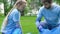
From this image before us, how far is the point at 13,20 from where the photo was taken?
4.80m

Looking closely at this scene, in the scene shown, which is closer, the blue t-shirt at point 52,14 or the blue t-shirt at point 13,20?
the blue t-shirt at point 52,14

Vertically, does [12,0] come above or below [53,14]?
below

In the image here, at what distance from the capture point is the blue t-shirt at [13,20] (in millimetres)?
4758

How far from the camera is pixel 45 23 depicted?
4672 mm

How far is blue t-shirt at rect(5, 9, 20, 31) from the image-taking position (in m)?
4.76

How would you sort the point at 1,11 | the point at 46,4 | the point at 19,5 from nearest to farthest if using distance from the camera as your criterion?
the point at 46,4 → the point at 19,5 → the point at 1,11

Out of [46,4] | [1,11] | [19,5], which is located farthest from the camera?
[1,11]

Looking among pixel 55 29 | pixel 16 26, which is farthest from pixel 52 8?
pixel 16 26

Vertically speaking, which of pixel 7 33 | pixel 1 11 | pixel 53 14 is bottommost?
pixel 1 11

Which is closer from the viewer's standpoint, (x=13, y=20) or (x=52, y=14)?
(x=52, y=14)

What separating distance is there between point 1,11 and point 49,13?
23.1 m

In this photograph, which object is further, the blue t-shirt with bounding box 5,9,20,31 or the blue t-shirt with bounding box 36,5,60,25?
the blue t-shirt with bounding box 5,9,20,31

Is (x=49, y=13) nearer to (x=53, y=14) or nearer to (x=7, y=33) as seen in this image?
(x=53, y=14)

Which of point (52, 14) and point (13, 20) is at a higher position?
point (52, 14)
